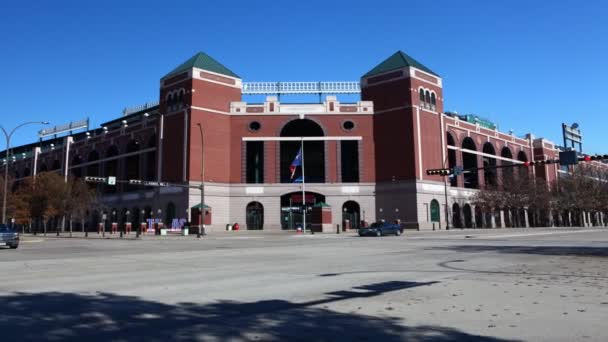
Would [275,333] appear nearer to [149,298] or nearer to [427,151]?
[149,298]

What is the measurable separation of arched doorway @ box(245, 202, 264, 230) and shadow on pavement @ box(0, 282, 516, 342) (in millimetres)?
56842

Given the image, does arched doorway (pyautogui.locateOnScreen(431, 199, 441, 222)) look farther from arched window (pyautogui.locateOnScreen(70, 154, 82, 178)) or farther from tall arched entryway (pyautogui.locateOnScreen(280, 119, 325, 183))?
arched window (pyautogui.locateOnScreen(70, 154, 82, 178))

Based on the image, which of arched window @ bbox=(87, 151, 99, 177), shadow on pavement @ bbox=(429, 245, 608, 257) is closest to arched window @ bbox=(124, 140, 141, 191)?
arched window @ bbox=(87, 151, 99, 177)

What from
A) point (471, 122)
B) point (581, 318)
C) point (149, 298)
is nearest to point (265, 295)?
point (149, 298)

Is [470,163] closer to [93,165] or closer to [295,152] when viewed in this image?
[295,152]

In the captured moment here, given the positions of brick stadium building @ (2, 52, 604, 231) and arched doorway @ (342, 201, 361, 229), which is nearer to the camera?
brick stadium building @ (2, 52, 604, 231)

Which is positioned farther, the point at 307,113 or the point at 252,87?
the point at 252,87

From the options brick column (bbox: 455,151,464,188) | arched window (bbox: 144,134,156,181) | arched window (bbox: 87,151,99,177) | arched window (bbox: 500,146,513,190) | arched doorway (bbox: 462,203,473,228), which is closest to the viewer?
arched window (bbox: 144,134,156,181)

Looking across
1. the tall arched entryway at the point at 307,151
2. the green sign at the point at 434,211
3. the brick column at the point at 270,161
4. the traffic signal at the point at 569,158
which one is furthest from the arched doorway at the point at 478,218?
the traffic signal at the point at 569,158

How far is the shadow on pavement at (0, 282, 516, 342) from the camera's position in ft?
21.4

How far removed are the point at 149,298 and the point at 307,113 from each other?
59317 millimetres

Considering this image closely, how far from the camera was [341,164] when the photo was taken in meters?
67.8

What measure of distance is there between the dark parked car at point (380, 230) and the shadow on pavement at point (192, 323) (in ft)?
119

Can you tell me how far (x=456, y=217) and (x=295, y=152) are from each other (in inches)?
988
